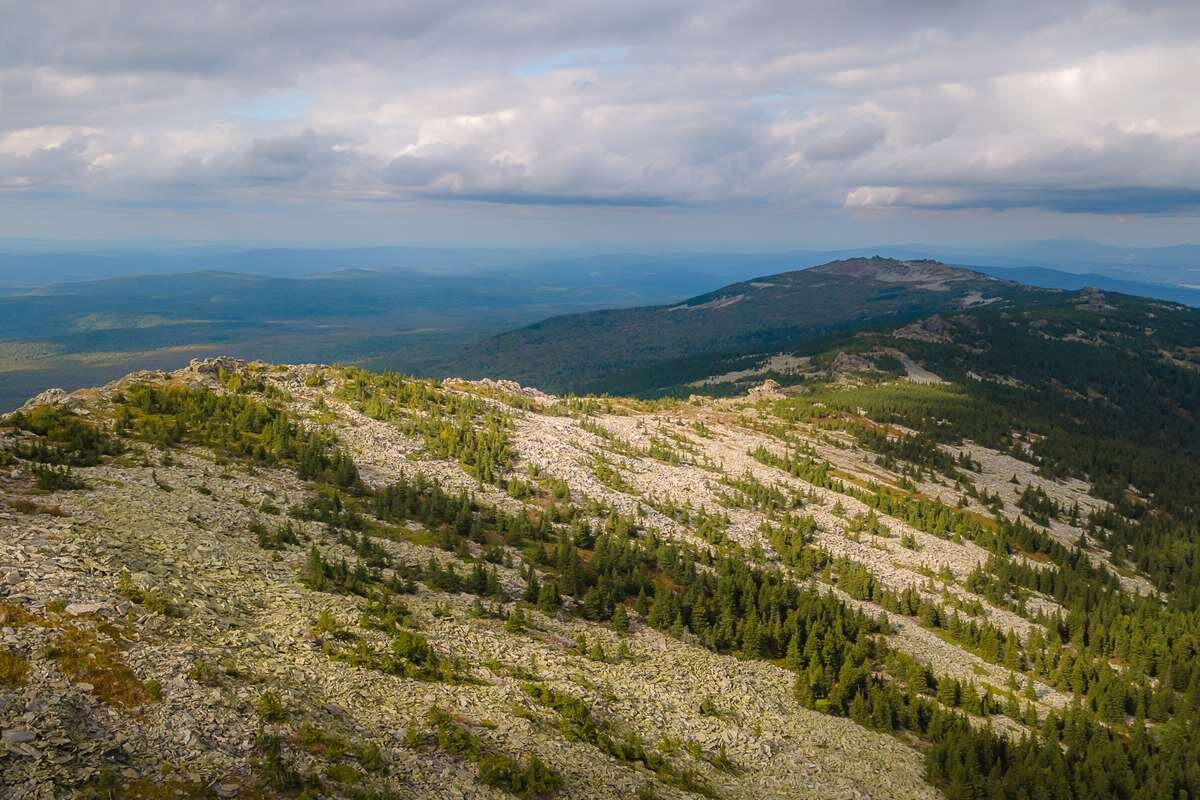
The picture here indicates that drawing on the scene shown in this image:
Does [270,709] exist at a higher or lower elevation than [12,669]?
lower

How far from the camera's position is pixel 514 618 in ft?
151

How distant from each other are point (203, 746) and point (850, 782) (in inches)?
1322

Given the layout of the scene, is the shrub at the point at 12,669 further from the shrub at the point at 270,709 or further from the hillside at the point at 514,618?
the shrub at the point at 270,709

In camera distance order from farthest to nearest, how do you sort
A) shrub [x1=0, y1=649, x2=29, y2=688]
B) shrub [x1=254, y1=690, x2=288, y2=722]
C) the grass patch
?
shrub [x1=254, y1=690, x2=288, y2=722], the grass patch, shrub [x1=0, y1=649, x2=29, y2=688]

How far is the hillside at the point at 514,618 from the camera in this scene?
91.1 feet

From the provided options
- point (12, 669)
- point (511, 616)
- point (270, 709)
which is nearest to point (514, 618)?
point (511, 616)

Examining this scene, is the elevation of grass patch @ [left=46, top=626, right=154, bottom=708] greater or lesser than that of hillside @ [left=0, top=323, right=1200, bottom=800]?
greater

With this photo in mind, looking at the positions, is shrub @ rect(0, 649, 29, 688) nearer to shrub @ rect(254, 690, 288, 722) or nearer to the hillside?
the hillside

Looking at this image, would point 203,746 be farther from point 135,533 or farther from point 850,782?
point 850,782

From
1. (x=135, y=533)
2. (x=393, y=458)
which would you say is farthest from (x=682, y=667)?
(x=393, y=458)

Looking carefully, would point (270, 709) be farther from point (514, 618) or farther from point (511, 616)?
point (511, 616)

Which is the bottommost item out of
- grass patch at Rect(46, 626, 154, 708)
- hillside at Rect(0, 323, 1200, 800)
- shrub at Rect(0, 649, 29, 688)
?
hillside at Rect(0, 323, 1200, 800)

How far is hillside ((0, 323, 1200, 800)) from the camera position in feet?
91.1

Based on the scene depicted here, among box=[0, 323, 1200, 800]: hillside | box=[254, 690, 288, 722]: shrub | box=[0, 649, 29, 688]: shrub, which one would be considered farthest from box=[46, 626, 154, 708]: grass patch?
box=[254, 690, 288, 722]: shrub
